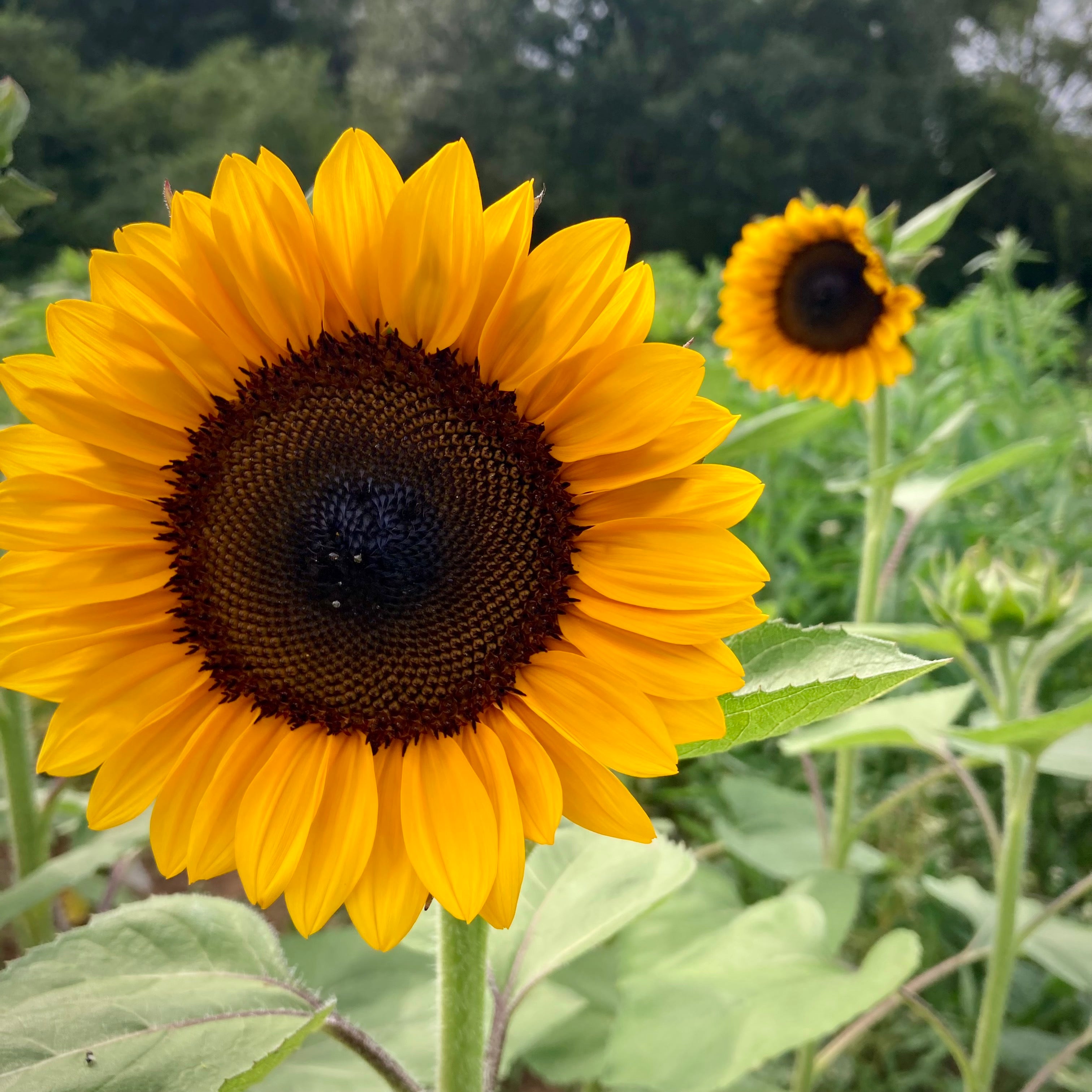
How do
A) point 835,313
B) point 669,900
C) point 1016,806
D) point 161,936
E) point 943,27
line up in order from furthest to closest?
point 943,27, point 835,313, point 669,900, point 1016,806, point 161,936

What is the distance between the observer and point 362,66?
18.2 metres

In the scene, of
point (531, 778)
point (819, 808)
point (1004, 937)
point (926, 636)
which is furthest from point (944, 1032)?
point (531, 778)

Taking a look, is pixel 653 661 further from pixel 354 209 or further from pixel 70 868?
pixel 70 868

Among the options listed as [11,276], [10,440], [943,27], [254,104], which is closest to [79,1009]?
[10,440]

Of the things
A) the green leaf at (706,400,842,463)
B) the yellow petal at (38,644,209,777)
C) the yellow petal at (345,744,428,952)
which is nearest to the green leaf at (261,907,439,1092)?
the yellow petal at (345,744,428,952)

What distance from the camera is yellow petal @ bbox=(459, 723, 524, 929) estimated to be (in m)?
0.61

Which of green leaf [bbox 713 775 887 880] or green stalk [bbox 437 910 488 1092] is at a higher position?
green stalk [bbox 437 910 488 1092]

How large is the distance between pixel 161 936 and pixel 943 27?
798 inches

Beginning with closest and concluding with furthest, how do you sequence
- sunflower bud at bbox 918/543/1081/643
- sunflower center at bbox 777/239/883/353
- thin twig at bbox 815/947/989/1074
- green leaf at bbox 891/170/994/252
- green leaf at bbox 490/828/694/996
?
1. green leaf at bbox 490/828/694/996
2. sunflower bud at bbox 918/543/1081/643
3. thin twig at bbox 815/947/989/1074
4. green leaf at bbox 891/170/994/252
5. sunflower center at bbox 777/239/883/353

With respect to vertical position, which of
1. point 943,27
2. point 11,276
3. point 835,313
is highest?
point 943,27

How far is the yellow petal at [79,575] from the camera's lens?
2.08ft

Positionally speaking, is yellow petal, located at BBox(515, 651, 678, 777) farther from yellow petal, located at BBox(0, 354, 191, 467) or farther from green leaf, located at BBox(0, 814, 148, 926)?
green leaf, located at BBox(0, 814, 148, 926)

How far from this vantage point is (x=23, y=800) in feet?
4.07

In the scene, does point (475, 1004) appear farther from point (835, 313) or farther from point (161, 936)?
point (835, 313)
